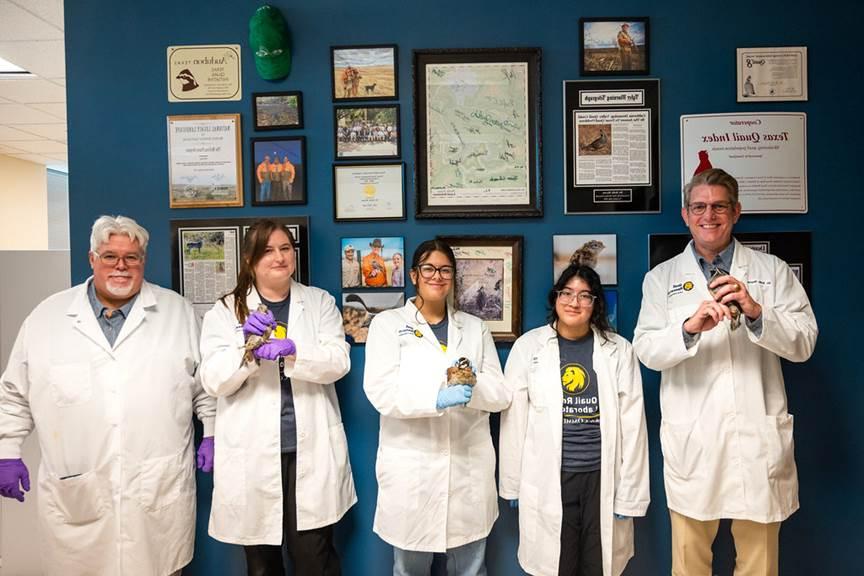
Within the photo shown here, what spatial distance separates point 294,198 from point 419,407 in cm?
111

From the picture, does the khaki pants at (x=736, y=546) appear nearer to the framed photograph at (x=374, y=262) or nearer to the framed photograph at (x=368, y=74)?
the framed photograph at (x=374, y=262)

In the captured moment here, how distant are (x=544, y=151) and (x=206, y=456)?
189cm

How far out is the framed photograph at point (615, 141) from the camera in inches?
81.5

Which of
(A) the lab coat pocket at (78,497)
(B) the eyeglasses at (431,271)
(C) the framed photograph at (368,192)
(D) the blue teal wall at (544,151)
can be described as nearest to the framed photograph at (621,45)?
(D) the blue teal wall at (544,151)

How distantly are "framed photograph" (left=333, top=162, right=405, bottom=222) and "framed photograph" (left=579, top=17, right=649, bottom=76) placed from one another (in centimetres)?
96

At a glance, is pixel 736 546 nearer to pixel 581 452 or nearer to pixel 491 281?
pixel 581 452

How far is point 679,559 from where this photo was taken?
1.77 m

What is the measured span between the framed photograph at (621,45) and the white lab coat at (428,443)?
53.2 inches

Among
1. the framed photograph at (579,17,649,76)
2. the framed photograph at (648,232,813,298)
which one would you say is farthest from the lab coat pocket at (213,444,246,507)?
the framed photograph at (579,17,649,76)

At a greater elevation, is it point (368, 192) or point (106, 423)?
point (368, 192)

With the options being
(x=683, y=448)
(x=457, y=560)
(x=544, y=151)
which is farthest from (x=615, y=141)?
(x=457, y=560)

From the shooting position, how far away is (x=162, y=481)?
1.75 metres

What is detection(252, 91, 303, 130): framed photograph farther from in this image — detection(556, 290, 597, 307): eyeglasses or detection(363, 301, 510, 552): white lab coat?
detection(556, 290, 597, 307): eyeglasses

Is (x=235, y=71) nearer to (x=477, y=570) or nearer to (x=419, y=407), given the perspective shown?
(x=419, y=407)
